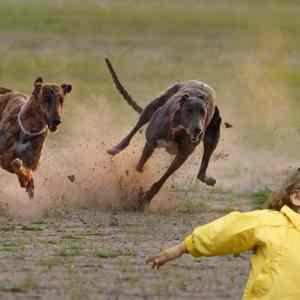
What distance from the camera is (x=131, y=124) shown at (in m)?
18.3

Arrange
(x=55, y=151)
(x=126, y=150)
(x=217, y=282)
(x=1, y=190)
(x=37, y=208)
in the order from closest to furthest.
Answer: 1. (x=217, y=282)
2. (x=37, y=208)
3. (x=1, y=190)
4. (x=126, y=150)
5. (x=55, y=151)

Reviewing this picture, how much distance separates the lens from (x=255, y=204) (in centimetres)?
1249

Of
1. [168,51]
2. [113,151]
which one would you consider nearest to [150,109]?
[113,151]

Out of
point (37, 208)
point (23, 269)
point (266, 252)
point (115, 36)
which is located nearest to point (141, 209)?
point (37, 208)

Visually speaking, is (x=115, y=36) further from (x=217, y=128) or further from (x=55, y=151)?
(x=217, y=128)

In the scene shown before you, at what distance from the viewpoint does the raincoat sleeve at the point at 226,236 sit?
5758 mm

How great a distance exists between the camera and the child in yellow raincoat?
575 centimetres

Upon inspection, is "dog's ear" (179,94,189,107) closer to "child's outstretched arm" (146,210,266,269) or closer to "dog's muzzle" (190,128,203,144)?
"dog's muzzle" (190,128,203,144)

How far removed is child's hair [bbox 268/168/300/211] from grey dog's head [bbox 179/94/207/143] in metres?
6.20

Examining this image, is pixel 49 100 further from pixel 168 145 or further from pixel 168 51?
pixel 168 51

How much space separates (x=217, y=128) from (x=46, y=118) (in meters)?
1.93

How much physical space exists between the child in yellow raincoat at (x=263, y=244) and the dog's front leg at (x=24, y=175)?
5637 mm

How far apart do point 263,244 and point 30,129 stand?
601 centimetres

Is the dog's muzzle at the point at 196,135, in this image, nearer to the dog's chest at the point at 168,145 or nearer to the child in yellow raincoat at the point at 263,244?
the dog's chest at the point at 168,145
